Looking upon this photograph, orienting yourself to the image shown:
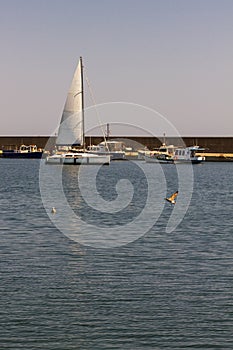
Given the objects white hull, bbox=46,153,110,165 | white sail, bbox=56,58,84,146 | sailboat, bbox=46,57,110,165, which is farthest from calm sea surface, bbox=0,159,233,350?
white hull, bbox=46,153,110,165

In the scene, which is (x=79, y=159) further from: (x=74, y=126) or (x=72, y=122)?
(x=72, y=122)

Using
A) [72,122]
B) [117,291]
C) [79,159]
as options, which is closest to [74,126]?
[72,122]

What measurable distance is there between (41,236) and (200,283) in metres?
17.2

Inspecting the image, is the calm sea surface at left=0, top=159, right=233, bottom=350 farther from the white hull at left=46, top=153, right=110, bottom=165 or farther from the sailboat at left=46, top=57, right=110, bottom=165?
the white hull at left=46, top=153, right=110, bottom=165

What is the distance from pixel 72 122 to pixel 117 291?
463 feet

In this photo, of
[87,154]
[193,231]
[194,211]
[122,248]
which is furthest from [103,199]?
[87,154]

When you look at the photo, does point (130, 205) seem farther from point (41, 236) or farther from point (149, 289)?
point (149, 289)

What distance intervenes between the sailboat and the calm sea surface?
397 ft

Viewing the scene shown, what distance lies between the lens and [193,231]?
5138 centimetres

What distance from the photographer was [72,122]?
17075 cm

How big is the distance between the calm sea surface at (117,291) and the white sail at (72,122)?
120603mm

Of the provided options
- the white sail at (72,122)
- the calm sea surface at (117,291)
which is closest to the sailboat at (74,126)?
the white sail at (72,122)

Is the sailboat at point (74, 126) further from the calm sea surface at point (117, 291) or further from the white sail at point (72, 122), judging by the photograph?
the calm sea surface at point (117, 291)

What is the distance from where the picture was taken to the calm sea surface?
2531 cm
